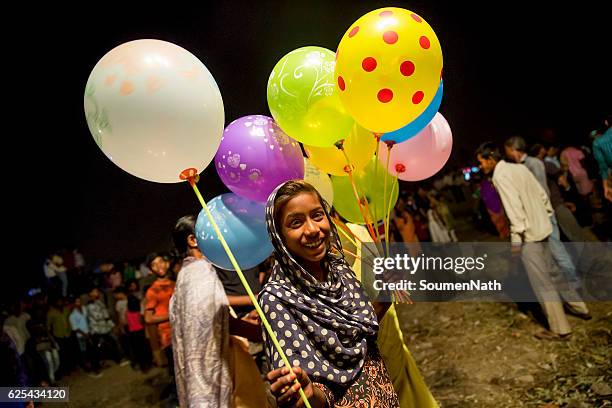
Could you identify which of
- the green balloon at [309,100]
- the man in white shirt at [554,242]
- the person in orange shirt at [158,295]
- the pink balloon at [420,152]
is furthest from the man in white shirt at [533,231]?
the person in orange shirt at [158,295]

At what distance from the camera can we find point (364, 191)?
2.37 meters

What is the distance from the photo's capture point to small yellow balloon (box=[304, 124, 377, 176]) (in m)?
2.07

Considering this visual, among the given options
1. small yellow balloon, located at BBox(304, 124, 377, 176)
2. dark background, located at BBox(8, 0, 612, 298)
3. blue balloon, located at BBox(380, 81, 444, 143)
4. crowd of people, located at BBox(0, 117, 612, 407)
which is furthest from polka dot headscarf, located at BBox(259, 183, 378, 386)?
dark background, located at BBox(8, 0, 612, 298)

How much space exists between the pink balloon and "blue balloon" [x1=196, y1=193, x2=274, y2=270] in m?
0.74

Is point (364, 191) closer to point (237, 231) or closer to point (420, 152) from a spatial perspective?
point (420, 152)

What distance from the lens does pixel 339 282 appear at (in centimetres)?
152

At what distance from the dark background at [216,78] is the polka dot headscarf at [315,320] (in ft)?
12.6

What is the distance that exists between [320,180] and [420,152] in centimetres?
54

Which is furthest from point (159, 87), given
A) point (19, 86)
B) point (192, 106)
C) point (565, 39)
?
point (565, 39)

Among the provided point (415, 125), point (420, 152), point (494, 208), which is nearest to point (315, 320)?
point (415, 125)

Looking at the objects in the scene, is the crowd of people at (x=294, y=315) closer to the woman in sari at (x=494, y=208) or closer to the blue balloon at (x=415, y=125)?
the woman in sari at (x=494, y=208)

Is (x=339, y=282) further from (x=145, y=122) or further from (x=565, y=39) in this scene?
(x=565, y=39)

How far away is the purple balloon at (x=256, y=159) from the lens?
72.5 inches

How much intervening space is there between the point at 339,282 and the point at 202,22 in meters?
5.49
